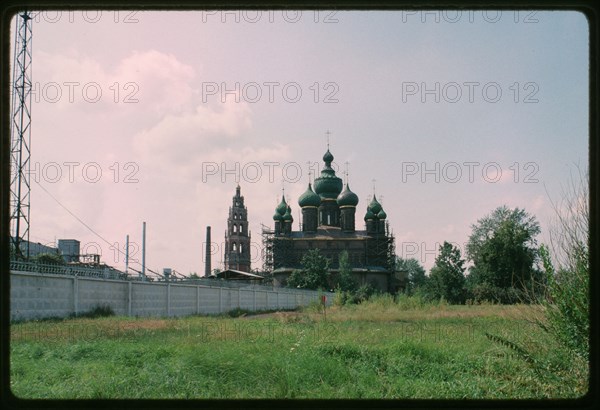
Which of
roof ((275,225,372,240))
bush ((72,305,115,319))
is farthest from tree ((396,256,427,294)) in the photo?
bush ((72,305,115,319))

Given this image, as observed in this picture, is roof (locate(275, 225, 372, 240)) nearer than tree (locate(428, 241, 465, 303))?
No

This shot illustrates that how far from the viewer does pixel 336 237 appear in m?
52.0

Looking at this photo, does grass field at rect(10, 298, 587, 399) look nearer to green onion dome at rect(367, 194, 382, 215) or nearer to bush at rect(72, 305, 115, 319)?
bush at rect(72, 305, 115, 319)

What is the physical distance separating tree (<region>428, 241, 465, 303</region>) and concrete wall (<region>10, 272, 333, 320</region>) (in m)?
10.9

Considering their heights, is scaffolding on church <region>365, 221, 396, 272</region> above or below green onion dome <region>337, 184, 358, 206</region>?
below

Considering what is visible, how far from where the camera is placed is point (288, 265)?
51562 mm

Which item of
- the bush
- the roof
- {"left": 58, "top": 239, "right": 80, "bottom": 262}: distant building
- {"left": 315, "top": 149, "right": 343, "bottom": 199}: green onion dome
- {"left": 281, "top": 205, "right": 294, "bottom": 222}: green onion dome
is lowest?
the bush

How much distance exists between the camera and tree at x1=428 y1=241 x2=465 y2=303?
33000 mm

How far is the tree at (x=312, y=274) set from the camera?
4444cm

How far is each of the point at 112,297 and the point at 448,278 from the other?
21.1m

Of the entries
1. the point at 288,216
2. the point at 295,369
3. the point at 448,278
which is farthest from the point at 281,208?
the point at 295,369

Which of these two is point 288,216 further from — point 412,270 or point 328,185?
point 412,270
